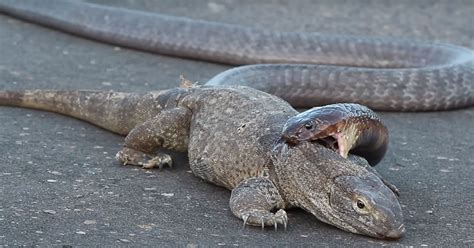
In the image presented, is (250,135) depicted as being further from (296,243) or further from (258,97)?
(296,243)

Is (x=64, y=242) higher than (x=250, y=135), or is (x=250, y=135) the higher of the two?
(x=250, y=135)

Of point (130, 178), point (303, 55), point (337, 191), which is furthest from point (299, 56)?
point (337, 191)

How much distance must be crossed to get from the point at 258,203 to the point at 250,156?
12.7 inches

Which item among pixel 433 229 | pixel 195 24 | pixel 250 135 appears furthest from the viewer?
pixel 195 24

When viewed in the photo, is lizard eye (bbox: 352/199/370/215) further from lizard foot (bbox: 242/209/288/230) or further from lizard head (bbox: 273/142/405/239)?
lizard foot (bbox: 242/209/288/230)

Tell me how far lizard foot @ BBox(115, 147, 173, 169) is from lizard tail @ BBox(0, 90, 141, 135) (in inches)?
16.2

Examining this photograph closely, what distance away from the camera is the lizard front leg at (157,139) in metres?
5.45

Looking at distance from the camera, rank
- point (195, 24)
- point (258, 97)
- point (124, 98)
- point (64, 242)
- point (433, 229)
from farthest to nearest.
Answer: point (195, 24), point (124, 98), point (258, 97), point (433, 229), point (64, 242)

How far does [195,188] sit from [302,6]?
6611mm

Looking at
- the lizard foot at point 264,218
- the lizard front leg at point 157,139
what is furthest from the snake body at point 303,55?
the lizard foot at point 264,218

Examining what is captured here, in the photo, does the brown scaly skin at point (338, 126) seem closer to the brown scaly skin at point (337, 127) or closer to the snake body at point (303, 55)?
the brown scaly skin at point (337, 127)

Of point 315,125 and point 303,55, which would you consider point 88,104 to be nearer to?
point 315,125

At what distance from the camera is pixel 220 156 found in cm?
510

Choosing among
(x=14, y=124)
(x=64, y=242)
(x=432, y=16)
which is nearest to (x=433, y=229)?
(x=64, y=242)
